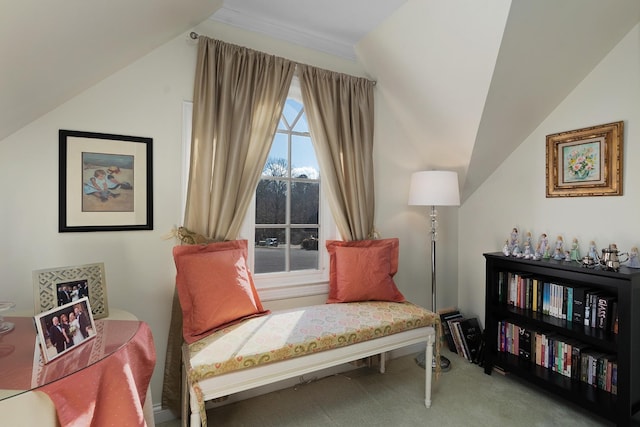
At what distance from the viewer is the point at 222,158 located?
6.70 feet

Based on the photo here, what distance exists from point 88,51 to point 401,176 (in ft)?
7.84

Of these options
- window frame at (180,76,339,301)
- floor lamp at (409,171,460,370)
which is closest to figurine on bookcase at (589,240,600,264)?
floor lamp at (409,171,460,370)

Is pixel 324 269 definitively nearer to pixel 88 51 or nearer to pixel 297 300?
pixel 297 300

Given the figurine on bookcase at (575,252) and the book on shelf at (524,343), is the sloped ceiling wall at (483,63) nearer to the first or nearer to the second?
the figurine on bookcase at (575,252)

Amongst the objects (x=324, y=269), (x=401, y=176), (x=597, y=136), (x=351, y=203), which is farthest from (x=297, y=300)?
(x=597, y=136)

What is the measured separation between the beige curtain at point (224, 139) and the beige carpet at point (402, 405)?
24.2 inches

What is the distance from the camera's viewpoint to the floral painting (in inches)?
85.1

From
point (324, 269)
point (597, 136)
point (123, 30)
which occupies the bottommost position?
point (324, 269)

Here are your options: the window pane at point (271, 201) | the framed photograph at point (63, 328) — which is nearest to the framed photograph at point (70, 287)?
the framed photograph at point (63, 328)

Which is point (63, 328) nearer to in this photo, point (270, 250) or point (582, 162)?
point (270, 250)

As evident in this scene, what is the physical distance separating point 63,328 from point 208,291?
2.37ft

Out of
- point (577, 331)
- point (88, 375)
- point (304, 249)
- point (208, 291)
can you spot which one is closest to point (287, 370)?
point (208, 291)

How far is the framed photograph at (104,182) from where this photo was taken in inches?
67.6

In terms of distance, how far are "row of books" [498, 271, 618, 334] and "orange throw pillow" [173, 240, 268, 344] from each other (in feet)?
6.61
